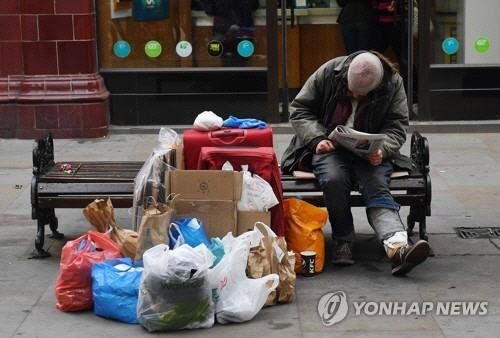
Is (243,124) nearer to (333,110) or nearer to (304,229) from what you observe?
(333,110)

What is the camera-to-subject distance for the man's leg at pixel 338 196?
6.59 metres

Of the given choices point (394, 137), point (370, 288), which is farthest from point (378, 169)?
Result: point (370, 288)

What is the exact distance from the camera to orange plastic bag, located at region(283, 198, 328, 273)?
6.54 m

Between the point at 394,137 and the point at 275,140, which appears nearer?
the point at 394,137

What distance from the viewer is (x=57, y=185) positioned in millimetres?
6934

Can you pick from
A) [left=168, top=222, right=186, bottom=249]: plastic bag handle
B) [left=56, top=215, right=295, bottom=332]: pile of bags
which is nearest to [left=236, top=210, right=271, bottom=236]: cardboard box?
[left=56, top=215, right=295, bottom=332]: pile of bags

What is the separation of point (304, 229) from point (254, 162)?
1.76 feet

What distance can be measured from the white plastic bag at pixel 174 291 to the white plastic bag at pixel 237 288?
0.13m

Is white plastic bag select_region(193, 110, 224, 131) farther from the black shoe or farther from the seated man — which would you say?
the black shoe

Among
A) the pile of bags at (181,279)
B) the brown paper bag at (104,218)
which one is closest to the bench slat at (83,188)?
the brown paper bag at (104,218)

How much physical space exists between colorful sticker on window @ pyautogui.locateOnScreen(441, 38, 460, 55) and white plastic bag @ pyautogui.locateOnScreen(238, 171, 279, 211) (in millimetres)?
5563

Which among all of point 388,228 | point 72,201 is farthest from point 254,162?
point 72,201

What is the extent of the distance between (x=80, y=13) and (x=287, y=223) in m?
5.07

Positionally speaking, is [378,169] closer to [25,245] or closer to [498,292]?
[498,292]
